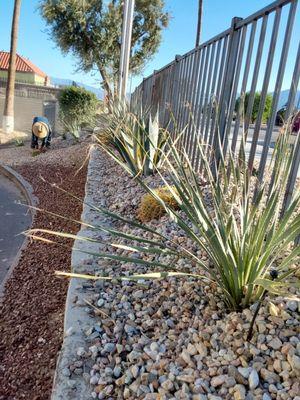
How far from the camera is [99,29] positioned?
18.4 metres

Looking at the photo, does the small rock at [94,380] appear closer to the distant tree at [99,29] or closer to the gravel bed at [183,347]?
the gravel bed at [183,347]

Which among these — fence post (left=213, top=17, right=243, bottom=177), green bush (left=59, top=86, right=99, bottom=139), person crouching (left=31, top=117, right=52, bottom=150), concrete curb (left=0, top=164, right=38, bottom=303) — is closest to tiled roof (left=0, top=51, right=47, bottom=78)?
green bush (left=59, top=86, right=99, bottom=139)

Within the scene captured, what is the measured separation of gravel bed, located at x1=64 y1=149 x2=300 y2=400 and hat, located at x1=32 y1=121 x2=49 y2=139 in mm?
8306

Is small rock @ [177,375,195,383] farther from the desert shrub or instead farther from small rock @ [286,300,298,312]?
the desert shrub

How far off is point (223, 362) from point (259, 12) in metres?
2.62

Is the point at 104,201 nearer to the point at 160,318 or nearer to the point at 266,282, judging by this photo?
the point at 160,318

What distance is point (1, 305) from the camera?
8.72ft

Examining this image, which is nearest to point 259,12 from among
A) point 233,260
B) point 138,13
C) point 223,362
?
point 233,260

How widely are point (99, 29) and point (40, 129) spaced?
10.5 m

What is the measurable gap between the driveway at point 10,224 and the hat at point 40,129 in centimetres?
315

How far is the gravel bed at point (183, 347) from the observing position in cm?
154

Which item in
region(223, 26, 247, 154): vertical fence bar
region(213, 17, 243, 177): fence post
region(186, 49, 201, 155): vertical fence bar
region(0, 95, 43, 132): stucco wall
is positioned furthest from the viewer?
region(0, 95, 43, 132): stucco wall

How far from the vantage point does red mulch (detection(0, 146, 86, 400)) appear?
187cm

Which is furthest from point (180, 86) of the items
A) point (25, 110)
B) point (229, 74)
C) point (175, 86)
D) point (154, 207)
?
point (25, 110)
